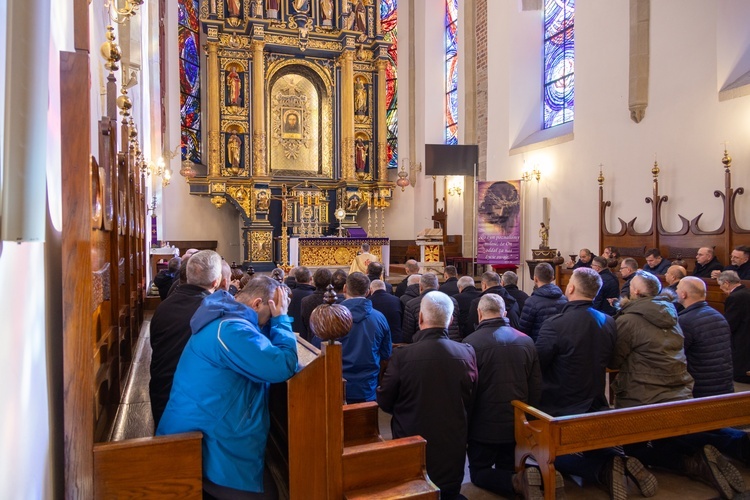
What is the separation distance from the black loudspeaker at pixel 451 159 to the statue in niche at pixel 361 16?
21.9 feet

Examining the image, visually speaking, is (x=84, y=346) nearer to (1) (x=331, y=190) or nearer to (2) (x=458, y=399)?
(2) (x=458, y=399)

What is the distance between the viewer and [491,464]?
353 cm

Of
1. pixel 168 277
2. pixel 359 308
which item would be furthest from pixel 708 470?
pixel 168 277

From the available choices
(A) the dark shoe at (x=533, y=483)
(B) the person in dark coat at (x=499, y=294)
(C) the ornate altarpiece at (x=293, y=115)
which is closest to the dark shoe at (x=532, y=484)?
(A) the dark shoe at (x=533, y=483)

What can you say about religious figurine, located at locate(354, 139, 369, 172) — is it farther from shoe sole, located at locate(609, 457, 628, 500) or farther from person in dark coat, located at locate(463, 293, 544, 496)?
shoe sole, located at locate(609, 457, 628, 500)

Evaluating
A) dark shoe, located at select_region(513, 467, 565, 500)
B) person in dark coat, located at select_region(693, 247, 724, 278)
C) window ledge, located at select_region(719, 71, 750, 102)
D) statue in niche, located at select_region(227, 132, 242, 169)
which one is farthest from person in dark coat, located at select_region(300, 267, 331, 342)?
statue in niche, located at select_region(227, 132, 242, 169)

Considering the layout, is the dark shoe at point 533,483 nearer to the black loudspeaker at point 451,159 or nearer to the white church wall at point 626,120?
the white church wall at point 626,120

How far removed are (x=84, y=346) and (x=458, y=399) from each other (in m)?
1.89

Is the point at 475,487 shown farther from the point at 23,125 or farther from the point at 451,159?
the point at 451,159

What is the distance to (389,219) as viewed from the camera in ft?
62.8

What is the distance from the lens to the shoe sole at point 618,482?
3191 millimetres

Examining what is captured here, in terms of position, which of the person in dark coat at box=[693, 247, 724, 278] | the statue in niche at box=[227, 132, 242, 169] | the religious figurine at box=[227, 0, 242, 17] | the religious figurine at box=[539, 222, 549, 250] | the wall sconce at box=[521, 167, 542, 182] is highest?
the religious figurine at box=[227, 0, 242, 17]

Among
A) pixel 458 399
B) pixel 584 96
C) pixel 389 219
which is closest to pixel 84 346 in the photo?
pixel 458 399

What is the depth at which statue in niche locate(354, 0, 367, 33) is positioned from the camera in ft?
60.8
